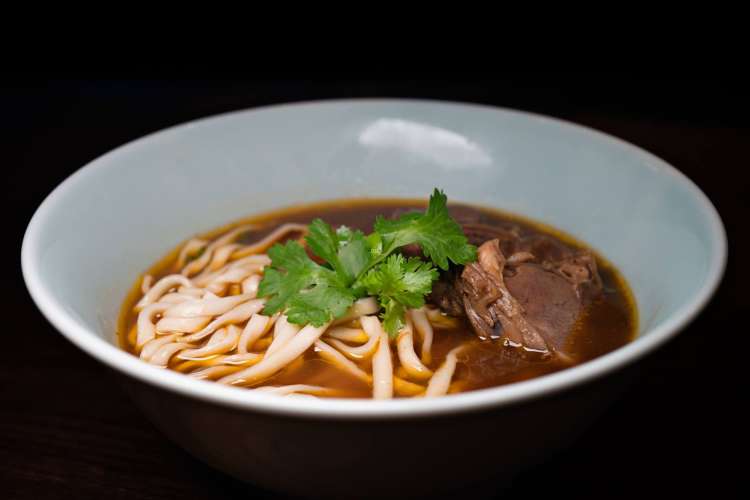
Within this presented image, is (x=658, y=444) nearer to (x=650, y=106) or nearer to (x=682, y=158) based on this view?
(x=682, y=158)

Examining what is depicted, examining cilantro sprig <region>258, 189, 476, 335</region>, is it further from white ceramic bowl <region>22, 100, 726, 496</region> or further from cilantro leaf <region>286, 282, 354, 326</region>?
white ceramic bowl <region>22, 100, 726, 496</region>

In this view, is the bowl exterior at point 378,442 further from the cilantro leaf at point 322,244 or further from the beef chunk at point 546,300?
the cilantro leaf at point 322,244

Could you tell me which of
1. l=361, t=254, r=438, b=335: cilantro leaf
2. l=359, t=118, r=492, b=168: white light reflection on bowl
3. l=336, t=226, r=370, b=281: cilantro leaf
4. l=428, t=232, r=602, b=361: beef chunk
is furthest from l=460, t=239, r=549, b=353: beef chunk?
l=359, t=118, r=492, b=168: white light reflection on bowl

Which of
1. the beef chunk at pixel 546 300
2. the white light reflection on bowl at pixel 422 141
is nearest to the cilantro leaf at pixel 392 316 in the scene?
the beef chunk at pixel 546 300

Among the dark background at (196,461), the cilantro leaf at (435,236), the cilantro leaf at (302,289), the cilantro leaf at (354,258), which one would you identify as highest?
the cilantro leaf at (435,236)

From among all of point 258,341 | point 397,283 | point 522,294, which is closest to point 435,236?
point 397,283

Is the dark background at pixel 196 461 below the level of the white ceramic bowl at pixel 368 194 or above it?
below
